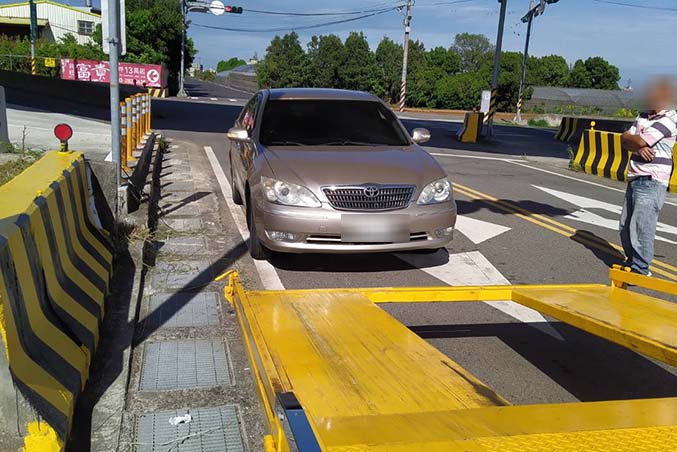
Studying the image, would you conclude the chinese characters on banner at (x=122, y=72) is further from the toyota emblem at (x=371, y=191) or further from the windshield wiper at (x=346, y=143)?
the toyota emblem at (x=371, y=191)

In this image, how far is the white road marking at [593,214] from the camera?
888 centimetres

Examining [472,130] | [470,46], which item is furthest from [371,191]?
[470,46]

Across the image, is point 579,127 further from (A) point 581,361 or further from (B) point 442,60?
(B) point 442,60

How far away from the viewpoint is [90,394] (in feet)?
11.6

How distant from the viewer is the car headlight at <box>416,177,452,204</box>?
19.0ft

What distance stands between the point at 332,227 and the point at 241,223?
2661 mm

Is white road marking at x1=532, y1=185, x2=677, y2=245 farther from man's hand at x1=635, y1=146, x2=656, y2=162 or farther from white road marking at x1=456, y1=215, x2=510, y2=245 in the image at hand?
man's hand at x1=635, y1=146, x2=656, y2=162

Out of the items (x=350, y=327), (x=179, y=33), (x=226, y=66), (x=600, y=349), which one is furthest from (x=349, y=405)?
(x=226, y=66)

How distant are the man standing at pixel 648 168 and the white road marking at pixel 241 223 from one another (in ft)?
11.5

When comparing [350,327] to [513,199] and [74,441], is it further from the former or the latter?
[513,199]

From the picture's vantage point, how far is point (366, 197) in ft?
18.2

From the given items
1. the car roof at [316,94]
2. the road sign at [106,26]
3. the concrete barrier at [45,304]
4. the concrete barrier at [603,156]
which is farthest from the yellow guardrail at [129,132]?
the concrete barrier at [603,156]

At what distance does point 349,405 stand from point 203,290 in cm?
308

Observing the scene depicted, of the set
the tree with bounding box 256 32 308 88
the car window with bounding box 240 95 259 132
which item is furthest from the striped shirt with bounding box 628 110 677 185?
the tree with bounding box 256 32 308 88
